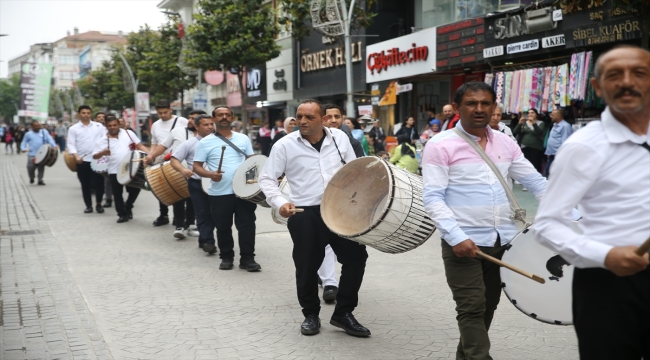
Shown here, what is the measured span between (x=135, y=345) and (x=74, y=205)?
11.3 metres

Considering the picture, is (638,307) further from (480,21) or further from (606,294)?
(480,21)

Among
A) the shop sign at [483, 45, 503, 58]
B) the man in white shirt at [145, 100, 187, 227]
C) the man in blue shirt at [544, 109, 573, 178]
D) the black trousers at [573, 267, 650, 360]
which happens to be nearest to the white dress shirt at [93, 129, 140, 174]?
the man in white shirt at [145, 100, 187, 227]

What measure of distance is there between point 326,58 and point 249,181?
2541cm

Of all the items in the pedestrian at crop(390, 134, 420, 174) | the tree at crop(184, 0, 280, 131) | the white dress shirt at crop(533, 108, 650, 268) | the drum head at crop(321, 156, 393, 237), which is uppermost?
the tree at crop(184, 0, 280, 131)

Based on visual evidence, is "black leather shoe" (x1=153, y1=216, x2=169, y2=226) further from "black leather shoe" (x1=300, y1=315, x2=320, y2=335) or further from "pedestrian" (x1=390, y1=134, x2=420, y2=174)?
"black leather shoe" (x1=300, y1=315, x2=320, y2=335)

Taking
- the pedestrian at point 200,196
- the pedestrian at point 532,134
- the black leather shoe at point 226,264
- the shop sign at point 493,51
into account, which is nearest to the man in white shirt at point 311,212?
the black leather shoe at point 226,264

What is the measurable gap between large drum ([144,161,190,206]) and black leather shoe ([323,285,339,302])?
4187 mm

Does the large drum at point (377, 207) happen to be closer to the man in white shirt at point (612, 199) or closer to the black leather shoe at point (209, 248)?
the man in white shirt at point (612, 199)

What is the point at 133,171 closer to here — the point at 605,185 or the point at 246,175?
the point at 246,175

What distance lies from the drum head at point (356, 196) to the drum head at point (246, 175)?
3052mm

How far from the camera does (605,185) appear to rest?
2732mm

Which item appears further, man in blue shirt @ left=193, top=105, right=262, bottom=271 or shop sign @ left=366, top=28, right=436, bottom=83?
shop sign @ left=366, top=28, right=436, bottom=83

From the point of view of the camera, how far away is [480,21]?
19594mm

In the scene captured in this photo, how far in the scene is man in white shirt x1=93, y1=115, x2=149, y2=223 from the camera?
43.7 feet
